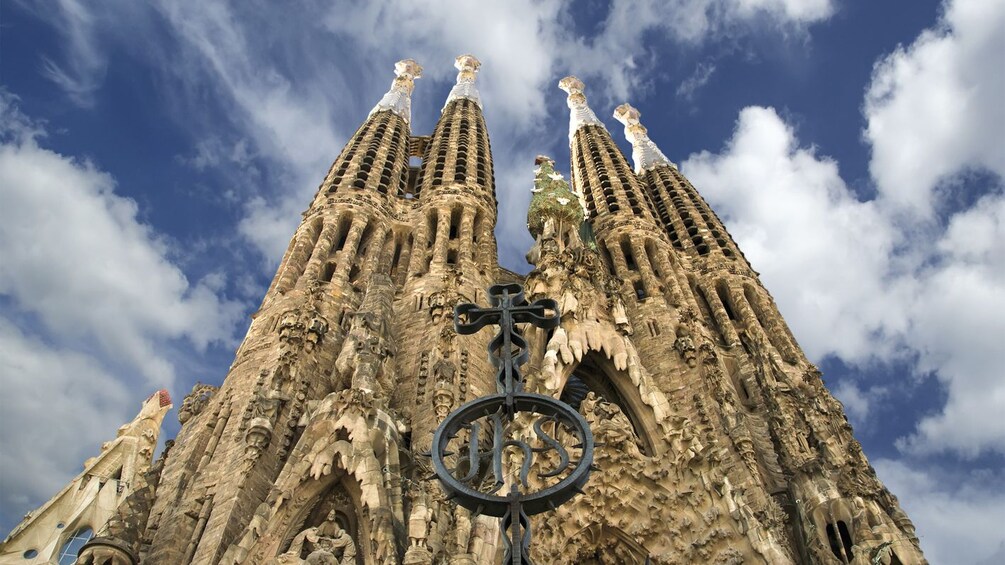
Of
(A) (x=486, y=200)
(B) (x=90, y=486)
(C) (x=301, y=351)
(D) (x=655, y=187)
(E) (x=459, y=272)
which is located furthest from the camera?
(D) (x=655, y=187)

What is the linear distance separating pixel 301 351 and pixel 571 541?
7670 mm

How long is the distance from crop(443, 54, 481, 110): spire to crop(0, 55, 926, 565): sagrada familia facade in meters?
10.4

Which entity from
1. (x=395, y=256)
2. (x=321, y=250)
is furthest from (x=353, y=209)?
(x=321, y=250)

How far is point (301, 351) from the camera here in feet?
58.2

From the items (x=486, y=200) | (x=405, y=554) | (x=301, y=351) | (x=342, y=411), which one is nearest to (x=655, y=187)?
(x=486, y=200)

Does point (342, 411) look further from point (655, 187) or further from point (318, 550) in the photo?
point (655, 187)

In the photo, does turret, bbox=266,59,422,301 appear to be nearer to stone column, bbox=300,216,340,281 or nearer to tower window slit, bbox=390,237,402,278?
stone column, bbox=300,216,340,281

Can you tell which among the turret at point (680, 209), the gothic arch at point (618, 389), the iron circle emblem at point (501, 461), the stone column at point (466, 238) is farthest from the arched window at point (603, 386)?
the iron circle emblem at point (501, 461)

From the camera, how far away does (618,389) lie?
61.4 ft

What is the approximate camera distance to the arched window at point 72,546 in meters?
21.9

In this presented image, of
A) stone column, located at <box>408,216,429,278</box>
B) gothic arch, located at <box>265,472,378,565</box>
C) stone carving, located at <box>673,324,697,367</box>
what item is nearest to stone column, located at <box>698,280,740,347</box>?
stone carving, located at <box>673,324,697,367</box>

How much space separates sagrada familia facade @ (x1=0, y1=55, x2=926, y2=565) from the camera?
12.9 m

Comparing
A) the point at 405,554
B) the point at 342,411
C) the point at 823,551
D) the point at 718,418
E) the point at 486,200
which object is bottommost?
the point at 405,554

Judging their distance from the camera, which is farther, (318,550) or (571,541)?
(571,541)
